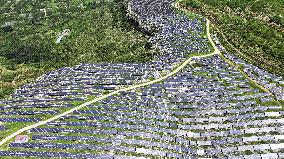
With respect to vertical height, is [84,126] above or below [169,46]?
below

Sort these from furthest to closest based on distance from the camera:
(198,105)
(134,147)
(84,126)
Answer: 1. (198,105)
2. (84,126)
3. (134,147)

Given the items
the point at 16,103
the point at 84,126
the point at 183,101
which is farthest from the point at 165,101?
the point at 16,103

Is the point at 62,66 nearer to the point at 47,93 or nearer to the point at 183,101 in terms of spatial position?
the point at 47,93

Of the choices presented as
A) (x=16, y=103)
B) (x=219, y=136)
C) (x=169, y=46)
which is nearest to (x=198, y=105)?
(x=219, y=136)

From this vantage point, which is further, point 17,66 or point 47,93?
point 17,66

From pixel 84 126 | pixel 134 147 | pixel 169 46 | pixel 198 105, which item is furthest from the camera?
pixel 169 46

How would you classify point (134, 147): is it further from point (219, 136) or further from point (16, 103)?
point (16, 103)
